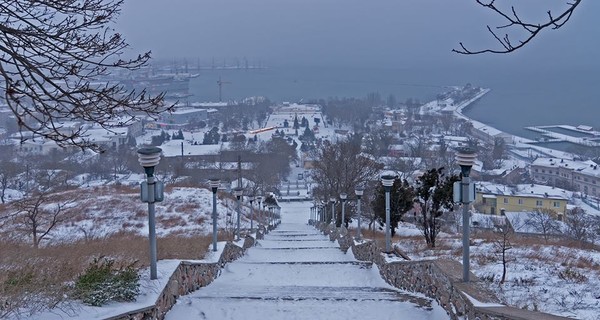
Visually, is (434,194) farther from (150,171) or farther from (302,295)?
(150,171)

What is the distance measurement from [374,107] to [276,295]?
307 feet

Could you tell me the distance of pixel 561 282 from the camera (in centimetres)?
723

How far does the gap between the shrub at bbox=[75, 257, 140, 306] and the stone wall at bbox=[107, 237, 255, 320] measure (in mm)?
223

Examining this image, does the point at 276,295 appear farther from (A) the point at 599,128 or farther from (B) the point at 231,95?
(B) the point at 231,95

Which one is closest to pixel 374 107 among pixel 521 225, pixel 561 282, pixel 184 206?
pixel 521 225

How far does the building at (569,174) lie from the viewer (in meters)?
43.0

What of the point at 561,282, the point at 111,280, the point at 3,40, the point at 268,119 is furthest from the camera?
the point at 268,119

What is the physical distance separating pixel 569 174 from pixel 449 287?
45231 mm

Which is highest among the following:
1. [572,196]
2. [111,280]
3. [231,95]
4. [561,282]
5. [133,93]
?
[231,95]

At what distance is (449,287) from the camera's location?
496 cm

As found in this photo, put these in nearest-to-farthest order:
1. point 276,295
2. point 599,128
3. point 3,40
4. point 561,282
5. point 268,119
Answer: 1. point 3,40
2. point 276,295
3. point 561,282
4. point 599,128
5. point 268,119

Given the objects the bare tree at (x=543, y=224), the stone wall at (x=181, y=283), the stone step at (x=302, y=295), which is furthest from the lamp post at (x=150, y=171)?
the bare tree at (x=543, y=224)

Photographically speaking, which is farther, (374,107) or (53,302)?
(374,107)

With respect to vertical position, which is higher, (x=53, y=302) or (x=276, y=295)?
(x=53, y=302)
